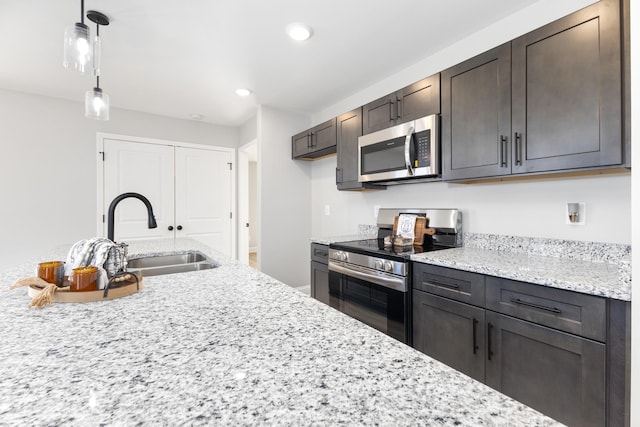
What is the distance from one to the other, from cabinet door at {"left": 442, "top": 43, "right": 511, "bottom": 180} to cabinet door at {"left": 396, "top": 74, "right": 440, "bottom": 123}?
6 cm

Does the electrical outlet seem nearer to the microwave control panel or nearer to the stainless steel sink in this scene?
the microwave control panel

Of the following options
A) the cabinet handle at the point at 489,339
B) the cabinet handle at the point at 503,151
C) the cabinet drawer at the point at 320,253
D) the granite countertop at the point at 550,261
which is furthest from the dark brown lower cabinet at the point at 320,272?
the cabinet handle at the point at 503,151

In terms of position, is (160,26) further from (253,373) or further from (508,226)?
(508,226)

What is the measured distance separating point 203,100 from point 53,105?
159 centimetres

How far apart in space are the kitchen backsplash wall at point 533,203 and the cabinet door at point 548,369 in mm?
695

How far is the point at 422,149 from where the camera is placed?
2.12m

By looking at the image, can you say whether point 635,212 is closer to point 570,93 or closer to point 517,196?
point 570,93

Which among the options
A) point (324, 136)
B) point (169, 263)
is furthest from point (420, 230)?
point (169, 263)

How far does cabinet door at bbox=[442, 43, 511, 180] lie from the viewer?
1.70m

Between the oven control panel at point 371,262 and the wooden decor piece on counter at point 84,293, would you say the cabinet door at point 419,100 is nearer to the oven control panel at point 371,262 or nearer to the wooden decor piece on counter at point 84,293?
the oven control panel at point 371,262

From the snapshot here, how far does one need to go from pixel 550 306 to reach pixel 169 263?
80.8 inches

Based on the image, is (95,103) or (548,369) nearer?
(548,369)

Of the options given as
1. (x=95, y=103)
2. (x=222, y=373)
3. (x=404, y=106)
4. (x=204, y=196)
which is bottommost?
(x=222, y=373)

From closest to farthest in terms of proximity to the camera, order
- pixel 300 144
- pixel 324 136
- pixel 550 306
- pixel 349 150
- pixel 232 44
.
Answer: pixel 550 306 < pixel 232 44 < pixel 349 150 < pixel 324 136 < pixel 300 144
